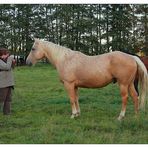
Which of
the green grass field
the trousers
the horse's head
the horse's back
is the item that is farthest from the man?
the horse's back

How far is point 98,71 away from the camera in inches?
301

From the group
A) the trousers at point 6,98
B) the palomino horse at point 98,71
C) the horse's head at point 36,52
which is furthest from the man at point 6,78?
the palomino horse at point 98,71

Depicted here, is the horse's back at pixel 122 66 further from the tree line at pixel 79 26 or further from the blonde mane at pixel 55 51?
the tree line at pixel 79 26

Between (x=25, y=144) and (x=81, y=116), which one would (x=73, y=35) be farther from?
(x=25, y=144)

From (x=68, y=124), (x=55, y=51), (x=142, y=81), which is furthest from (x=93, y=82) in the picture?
(x=68, y=124)

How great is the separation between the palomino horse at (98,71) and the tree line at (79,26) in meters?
26.2

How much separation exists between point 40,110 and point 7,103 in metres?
0.85

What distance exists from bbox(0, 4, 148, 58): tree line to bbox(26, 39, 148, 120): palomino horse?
26.2m

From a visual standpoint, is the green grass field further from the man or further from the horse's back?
the horse's back

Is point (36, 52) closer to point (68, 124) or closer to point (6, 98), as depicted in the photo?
point (6, 98)

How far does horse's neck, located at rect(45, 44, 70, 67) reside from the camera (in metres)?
8.09

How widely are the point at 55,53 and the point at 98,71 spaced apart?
3.97 ft

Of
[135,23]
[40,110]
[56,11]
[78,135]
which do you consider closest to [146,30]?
[135,23]

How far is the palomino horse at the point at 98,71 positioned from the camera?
24.6 ft
